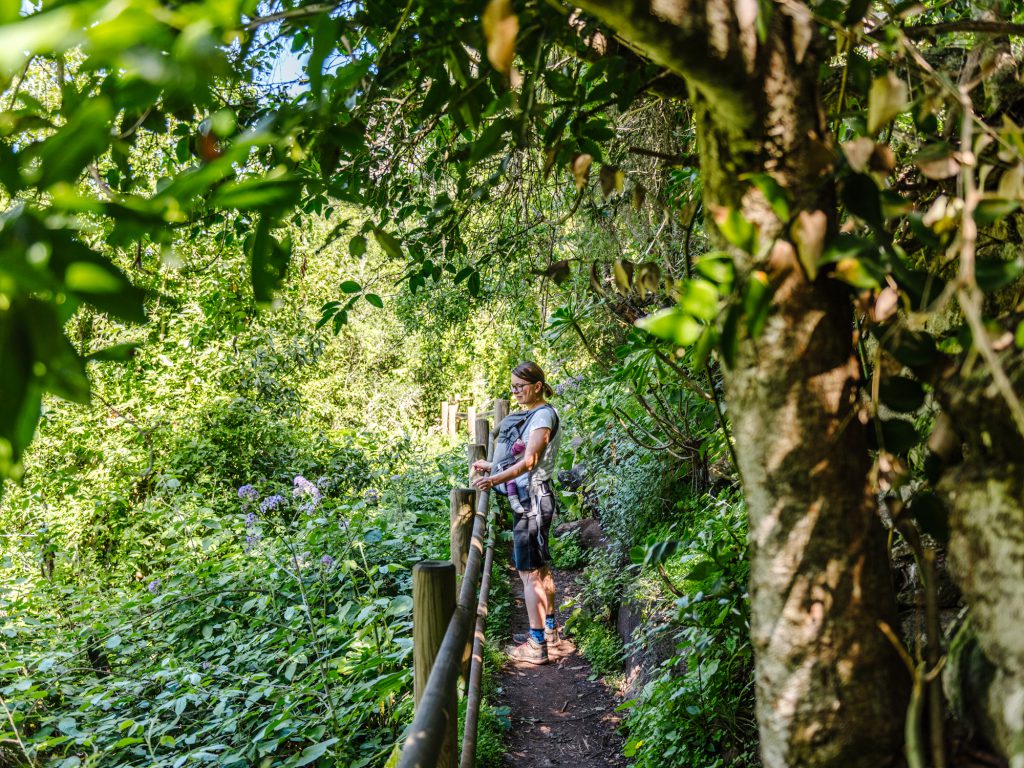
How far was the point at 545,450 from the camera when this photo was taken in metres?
4.50

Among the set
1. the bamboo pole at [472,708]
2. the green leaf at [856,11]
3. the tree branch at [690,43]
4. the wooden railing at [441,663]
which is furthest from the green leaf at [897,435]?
the bamboo pole at [472,708]

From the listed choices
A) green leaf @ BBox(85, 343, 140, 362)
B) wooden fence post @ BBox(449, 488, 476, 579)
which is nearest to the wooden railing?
wooden fence post @ BBox(449, 488, 476, 579)

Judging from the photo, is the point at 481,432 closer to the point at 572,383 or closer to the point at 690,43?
the point at 572,383

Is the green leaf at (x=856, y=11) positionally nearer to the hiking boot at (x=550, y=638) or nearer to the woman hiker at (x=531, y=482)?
the woman hiker at (x=531, y=482)

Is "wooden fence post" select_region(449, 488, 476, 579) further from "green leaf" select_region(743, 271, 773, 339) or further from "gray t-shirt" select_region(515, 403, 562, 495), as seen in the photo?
"green leaf" select_region(743, 271, 773, 339)

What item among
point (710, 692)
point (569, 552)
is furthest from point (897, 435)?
point (569, 552)

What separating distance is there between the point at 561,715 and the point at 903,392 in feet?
11.7

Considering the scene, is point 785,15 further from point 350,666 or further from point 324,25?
point 350,666

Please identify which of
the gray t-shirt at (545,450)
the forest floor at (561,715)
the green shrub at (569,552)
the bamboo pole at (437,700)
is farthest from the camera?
the green shrub at (569,552)

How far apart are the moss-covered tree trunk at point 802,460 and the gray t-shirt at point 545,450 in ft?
11.5

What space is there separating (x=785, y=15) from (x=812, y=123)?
0.51 ft

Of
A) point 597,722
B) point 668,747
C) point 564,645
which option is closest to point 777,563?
point 668,747

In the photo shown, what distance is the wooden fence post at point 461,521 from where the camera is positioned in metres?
3.40

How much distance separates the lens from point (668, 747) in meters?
2.77
